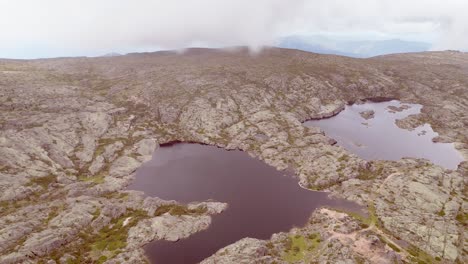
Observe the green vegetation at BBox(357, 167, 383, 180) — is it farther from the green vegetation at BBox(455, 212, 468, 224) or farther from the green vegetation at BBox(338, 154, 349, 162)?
the green vegetation at BBox(455, 212, 468, 224)

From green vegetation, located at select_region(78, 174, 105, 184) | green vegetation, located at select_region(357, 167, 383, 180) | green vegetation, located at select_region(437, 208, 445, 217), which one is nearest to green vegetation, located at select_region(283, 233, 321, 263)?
green vegetation, located at select_region(437, 208, 445, 217)

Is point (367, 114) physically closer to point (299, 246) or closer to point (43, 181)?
point (299, 246)

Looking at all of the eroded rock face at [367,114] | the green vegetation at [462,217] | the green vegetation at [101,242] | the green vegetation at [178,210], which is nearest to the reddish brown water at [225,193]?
the green vegetation at [178,210]

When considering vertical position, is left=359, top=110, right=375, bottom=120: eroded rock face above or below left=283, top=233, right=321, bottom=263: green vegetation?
above

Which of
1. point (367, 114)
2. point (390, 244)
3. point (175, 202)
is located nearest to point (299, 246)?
point (390, 244)

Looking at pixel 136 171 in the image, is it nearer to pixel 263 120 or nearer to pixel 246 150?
pixel 246 150
